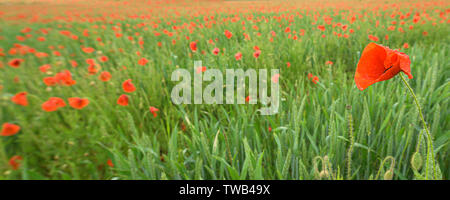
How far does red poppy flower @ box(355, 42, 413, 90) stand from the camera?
1.11ft


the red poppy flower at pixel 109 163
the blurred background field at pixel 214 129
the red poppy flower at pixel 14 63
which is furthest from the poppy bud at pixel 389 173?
the red poppy flower at pixel 14 63

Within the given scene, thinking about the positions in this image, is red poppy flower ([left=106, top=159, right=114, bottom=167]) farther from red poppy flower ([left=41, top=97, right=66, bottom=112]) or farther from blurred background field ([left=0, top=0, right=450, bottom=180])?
red poppy flower ([left=41, top=97, right=66, bottom=112])

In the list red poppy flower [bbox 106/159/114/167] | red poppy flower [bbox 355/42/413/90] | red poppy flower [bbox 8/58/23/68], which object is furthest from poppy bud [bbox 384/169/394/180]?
red poppy flower [bbox 8/58/23/68]

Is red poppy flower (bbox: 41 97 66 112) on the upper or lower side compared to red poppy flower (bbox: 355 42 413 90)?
lower

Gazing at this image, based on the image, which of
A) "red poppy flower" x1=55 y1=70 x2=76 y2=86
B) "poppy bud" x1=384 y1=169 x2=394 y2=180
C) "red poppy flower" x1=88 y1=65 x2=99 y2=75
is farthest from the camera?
"red poppy flower" x1=88 y1=65 x2=99 y2=75

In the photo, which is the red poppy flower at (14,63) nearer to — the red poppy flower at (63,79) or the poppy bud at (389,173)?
the red poppy flower at (63,79)

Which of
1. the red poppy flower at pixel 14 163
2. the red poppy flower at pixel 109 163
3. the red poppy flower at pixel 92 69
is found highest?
the red poppy flower at pixel 92 69

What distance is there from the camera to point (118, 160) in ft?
2.33

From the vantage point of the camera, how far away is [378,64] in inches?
14.4

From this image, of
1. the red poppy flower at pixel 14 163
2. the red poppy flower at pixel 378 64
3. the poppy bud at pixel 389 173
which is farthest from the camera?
the red poppy flower at pixel 14 163

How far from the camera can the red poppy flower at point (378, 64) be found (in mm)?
339
